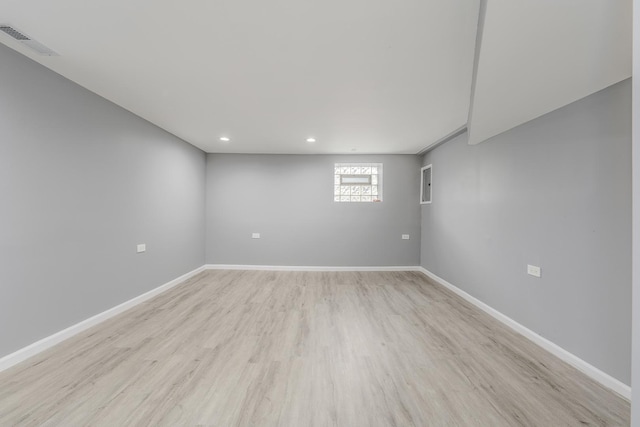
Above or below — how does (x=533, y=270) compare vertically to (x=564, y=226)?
below

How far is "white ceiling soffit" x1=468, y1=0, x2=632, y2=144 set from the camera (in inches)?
48.9

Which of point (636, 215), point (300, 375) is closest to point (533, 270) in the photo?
point (636, 215)

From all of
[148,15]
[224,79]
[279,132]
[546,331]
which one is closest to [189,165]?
[279,132]

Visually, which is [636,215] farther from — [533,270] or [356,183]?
[356,183]

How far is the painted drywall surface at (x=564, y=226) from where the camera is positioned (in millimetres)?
1681

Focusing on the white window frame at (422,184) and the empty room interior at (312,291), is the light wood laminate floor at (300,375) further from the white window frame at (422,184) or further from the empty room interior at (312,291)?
the white window frame at (422,184)

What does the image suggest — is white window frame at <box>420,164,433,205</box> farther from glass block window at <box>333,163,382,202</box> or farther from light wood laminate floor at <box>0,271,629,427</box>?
light wood laminate floor at <box>0,271,629,427</box>

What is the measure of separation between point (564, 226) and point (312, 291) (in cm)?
308

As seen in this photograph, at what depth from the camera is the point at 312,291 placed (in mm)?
3775

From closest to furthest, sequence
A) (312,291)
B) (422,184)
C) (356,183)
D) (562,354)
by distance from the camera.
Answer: (562,354)
(312,291)
(422,184)
(356,183)

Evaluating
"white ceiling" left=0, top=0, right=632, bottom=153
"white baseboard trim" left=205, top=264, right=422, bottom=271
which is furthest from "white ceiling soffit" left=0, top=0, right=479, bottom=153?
"white baseboard trim" left=205, top=264, right=422, bottom=271

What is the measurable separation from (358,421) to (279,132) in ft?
11.6

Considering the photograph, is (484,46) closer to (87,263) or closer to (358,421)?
(358,421)

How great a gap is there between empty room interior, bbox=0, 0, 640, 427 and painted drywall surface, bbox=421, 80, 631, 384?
2cm
